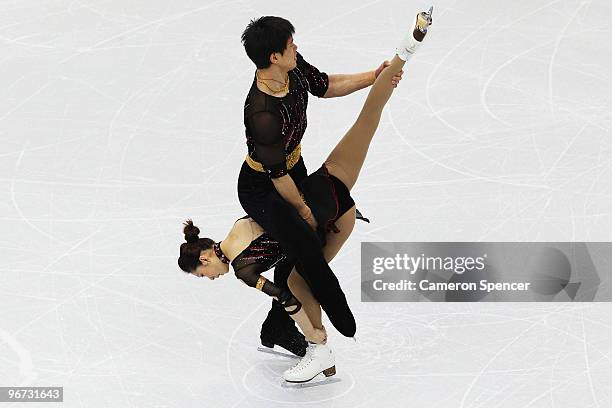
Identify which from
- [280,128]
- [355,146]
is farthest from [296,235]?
[355,146]

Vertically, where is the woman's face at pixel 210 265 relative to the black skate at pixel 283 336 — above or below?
above

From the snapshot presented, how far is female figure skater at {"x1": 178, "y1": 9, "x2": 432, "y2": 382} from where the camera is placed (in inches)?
285

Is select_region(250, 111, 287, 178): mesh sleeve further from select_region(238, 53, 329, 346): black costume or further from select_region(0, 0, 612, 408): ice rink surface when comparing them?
select_region(0, 0, 612, 408): ice rink surface

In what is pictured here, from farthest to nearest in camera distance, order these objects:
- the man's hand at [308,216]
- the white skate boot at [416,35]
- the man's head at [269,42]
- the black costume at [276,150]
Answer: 1. the man's hand at [308,216]
2. the white skate boot at [416,35]
3. the black costume at [276,150]
4. the man's head at [269,42]

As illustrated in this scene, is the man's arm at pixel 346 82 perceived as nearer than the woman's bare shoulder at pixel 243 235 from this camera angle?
No

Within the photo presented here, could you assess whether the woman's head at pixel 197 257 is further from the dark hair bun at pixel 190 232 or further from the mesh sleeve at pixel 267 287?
the mesh sleeve at pixel 267 287

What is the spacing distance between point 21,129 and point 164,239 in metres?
1.66

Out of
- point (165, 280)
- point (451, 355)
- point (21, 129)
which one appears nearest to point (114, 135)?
point (21, 129)

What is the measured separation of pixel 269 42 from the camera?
6.81 m

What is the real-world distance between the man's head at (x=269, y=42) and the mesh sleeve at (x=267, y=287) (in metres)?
1.09

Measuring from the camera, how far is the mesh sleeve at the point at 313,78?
7.34 meters

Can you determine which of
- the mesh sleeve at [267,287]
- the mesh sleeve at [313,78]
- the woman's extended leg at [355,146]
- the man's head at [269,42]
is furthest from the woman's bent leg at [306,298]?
the man's head at [269,42]

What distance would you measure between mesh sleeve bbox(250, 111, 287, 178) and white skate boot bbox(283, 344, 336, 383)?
3.60 ft

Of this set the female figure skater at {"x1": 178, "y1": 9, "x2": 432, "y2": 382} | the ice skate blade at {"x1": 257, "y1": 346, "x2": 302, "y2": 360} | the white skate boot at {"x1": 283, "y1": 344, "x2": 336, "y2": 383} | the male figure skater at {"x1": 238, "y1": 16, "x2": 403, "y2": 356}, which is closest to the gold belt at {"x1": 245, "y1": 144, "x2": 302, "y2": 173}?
the male figure skater at {"x1": 238, "y1": 16, "x2": 403, "y2": 356}
